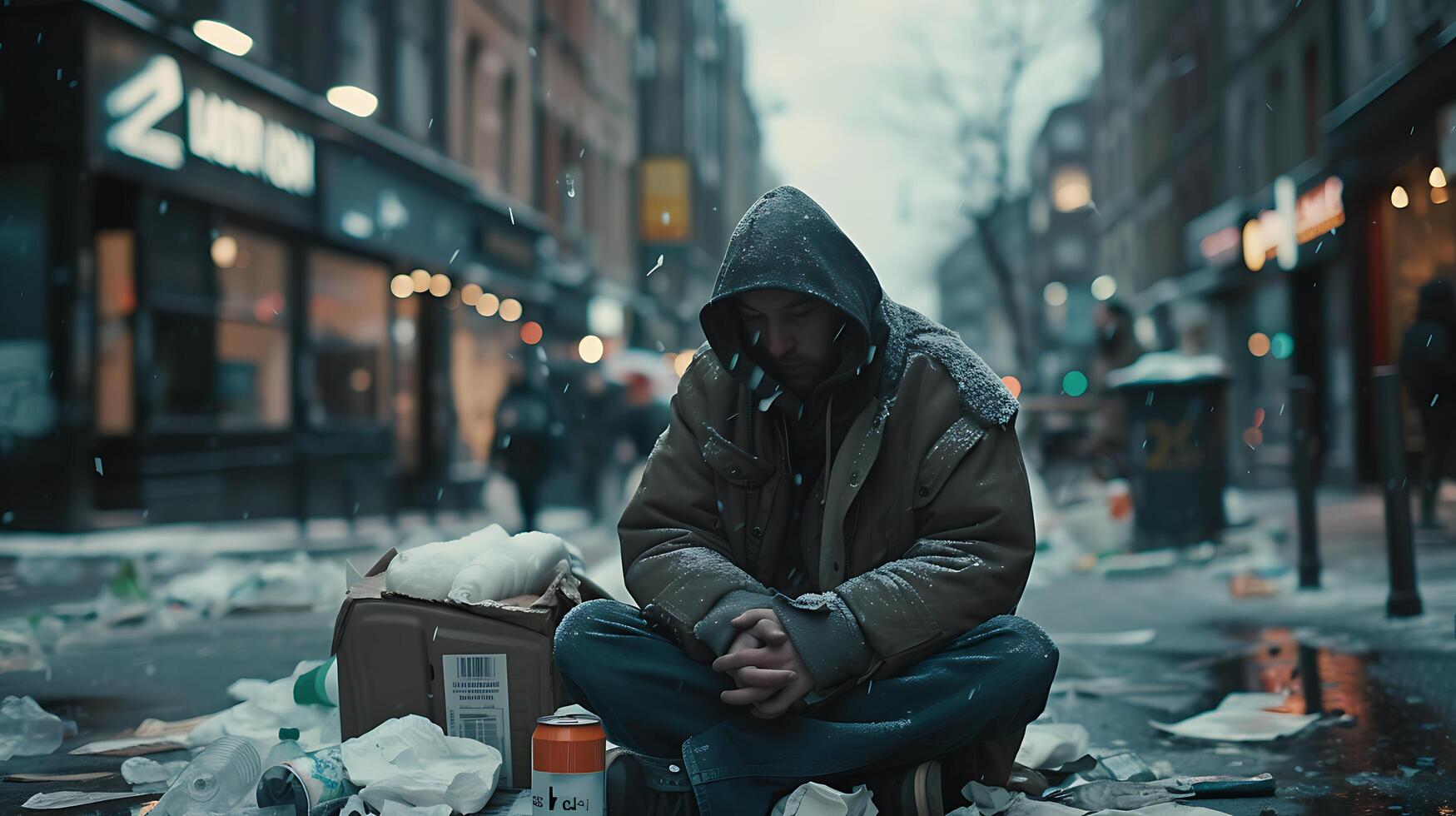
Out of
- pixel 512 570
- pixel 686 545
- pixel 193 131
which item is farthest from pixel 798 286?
pixel 193 131

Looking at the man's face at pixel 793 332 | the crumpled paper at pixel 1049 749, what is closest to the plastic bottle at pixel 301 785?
the man's face at pixel 793 332

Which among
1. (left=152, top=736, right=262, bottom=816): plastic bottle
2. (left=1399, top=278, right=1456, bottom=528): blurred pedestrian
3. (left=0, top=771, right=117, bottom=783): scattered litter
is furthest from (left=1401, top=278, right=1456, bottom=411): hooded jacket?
(left=0, top=771, right=117, bottom=783): scattered litter

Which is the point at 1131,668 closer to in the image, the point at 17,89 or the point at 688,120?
the point at 17,89

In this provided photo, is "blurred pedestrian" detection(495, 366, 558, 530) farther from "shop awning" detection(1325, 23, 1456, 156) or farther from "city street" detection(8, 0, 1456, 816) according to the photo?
"shop awning" detection(1325, 23, 1456, 156)

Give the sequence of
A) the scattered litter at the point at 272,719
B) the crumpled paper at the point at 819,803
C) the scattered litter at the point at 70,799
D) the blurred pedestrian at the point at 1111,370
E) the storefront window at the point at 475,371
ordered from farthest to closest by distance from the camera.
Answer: the storefront window at the point at 475,371 → the blurred pedestrian at the point at 1111,370 → the scattered litter at the point at 272,719 → the scattered litter at the point at 70,799 → the crumpled paper at the point at 819,803

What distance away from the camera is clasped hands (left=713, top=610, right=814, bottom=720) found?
9.51 ft

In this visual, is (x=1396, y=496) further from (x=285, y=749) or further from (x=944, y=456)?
(x=285, y=749)

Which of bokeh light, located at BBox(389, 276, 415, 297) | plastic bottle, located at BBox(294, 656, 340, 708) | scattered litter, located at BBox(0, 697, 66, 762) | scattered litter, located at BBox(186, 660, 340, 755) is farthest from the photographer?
bokeh light, located at BBox(389, 276, 415, 297)

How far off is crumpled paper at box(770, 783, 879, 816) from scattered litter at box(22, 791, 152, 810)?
196 centimetres

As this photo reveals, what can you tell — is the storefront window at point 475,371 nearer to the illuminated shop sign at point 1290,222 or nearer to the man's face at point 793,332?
the illuminated shop sign at point 1290,222

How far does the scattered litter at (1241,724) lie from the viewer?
4438mm

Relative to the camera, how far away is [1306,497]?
8.28m

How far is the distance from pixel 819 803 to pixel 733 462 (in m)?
0.85

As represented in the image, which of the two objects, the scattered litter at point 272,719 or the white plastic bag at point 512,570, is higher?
the white plastic bag at point 512,570
